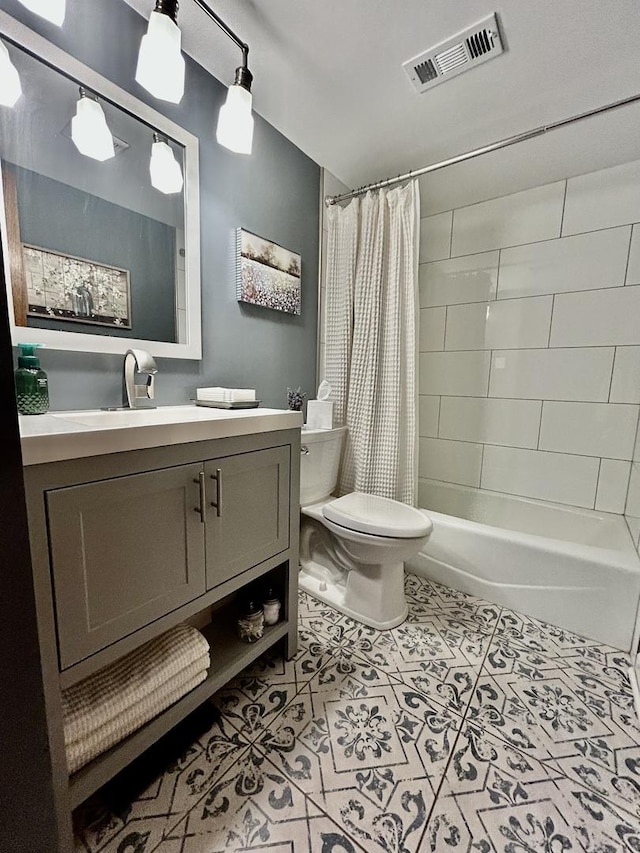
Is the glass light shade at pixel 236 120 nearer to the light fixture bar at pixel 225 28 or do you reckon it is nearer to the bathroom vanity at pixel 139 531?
the light fixture bar at pixel 225 28

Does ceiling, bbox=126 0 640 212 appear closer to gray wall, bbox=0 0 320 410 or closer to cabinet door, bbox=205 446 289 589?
gray wall, bbox=0 0 320 410

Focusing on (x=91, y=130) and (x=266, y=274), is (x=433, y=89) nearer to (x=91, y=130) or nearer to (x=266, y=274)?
(x=266, y=274)

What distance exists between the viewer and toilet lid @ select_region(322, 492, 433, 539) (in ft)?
4.25

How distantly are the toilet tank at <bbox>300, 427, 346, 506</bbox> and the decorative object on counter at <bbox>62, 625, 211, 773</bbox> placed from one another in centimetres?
82

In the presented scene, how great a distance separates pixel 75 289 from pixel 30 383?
1.08ft

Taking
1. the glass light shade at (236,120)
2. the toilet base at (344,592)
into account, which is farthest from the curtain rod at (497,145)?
the toilet base at (344,592)

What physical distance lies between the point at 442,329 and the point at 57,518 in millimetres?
2240

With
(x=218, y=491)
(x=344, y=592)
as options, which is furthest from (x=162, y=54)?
(x=344, y=592)

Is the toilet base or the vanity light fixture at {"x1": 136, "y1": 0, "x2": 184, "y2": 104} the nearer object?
the vanity light fixture at {"x1": 136, "y1": 0, "x2": 184, "y2": 104}

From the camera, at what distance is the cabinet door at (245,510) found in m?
0.91

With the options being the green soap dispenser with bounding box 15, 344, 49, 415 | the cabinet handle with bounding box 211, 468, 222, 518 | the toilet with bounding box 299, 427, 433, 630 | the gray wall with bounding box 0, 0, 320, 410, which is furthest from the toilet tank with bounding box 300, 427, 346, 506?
the green soap dispenser with bounding box 15, 344, 49, 415

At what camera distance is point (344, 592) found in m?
1.59

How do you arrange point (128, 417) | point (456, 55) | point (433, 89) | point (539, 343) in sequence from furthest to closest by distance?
1. point (539, 343)
2. point (433, 89)
3. point (456, 55)
4. point (128, 417)

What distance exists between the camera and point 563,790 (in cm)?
85
